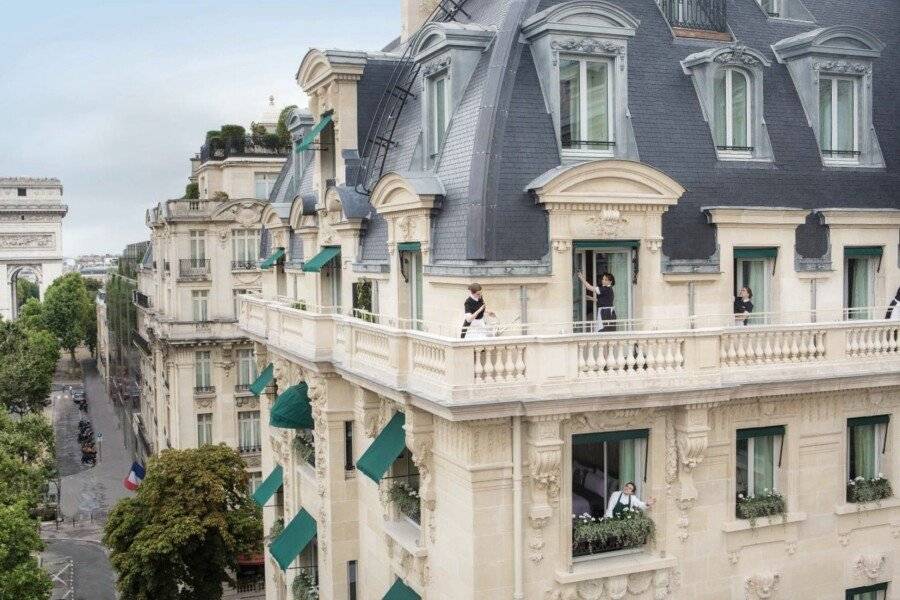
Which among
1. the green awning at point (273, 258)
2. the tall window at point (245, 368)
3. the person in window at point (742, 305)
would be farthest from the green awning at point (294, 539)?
the tall window at point (245, 368)

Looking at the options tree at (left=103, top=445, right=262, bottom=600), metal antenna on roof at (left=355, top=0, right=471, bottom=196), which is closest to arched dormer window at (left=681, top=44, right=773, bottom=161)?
metal antenna on roof at (left=355, top=0, right=471, bottom=196)

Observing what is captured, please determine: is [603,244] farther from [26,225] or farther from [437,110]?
[26,225]

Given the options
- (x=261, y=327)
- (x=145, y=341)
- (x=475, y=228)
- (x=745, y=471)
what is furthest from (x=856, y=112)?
(x=145, y=341)

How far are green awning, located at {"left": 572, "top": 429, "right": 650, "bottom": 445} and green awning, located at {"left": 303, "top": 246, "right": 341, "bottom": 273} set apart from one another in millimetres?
10680

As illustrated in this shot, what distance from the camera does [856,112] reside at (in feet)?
A: 73.7

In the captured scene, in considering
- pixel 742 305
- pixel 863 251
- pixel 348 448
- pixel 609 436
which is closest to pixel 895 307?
pixel 863 251

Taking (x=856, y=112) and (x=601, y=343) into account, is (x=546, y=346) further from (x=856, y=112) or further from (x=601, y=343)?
(x=856, y=112)

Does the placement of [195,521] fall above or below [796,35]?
below

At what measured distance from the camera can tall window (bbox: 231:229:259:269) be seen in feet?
179

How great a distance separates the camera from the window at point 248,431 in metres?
54.6

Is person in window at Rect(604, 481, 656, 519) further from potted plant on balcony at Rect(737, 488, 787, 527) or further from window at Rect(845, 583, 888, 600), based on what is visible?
window at Rect(845, 583, 888, 600)

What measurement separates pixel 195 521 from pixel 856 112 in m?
25.6

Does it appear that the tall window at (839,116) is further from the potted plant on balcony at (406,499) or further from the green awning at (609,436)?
the potted plant on balcony at (406,499)

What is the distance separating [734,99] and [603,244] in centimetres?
547
